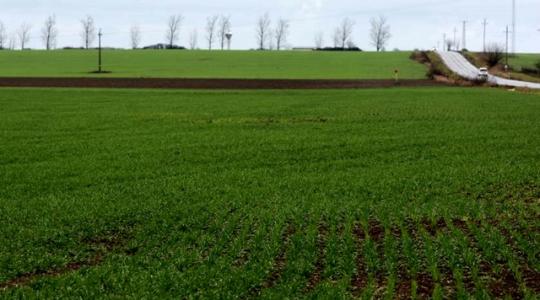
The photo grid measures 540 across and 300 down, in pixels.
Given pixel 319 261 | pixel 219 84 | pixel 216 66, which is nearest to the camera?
pixel 319 261

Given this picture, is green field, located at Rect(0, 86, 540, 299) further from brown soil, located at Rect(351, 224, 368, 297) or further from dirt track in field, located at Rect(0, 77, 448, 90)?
dirt track in field, located at Rect(0, 77, 448, 90)

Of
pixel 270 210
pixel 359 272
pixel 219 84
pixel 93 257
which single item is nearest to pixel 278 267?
pixel 359 272

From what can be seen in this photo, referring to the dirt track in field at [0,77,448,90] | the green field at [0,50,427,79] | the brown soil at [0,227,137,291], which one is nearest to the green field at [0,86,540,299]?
the brown soil at [0,227,137,291]

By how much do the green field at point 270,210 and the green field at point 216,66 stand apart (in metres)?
51.2

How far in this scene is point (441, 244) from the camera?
9.97m

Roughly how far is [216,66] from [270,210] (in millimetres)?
82731

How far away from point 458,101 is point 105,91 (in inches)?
1014

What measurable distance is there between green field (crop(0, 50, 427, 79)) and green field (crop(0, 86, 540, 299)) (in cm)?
5122

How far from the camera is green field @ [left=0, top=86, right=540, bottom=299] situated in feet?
27.8

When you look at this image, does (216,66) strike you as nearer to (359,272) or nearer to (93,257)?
(93,257)

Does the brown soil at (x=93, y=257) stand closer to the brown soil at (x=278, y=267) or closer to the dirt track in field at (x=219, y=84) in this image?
the brown soil at (x=278, y=267)

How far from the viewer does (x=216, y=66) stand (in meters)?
93.7

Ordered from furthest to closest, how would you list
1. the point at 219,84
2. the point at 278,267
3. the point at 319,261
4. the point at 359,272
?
the point at 219,84
the point at 319,261
the point at 278,267
the point at 359,272

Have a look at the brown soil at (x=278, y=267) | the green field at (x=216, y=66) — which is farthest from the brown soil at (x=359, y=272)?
the green field at (x=216, y=66)
